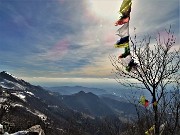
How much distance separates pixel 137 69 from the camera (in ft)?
50.3

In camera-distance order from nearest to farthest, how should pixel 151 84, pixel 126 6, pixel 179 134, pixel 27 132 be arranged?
pixel 126 6, pixel 151 84, pixel 179 134, pixel 27 132

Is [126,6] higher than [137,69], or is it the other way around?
[126,6]

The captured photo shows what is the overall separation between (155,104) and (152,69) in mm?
2245

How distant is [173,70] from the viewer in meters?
15.4

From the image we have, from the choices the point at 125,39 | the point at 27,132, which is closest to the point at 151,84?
the point at 125,39

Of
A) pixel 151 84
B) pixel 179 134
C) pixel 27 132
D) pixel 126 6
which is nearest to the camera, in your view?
pixel 126 6

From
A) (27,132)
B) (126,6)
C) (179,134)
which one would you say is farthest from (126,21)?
(27,132)

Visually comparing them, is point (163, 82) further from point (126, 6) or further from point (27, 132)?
point (27, 132)

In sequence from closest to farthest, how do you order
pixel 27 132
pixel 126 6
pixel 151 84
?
pixel 126 6 → pixel 151 84 → pixel 27 132

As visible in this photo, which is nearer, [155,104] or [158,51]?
[155,104]

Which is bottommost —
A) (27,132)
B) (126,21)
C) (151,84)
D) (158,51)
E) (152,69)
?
(27,132)

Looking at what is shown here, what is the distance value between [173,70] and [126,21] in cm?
444

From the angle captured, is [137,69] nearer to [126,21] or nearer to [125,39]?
[125,39]

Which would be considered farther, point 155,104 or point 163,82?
point 163,82
